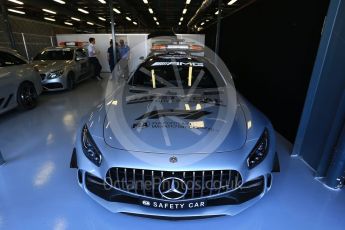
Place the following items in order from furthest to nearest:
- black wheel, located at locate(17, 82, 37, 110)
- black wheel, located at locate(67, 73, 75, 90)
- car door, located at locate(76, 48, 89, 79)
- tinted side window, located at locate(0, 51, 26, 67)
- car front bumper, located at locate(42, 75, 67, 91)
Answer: car door, located at locate(76, 48, 89, 79)
black wheel, located at locate(67, 73, 75, 90)
car front bumper, located at locate(42, 75, 67, 91)
black wheel, located at locate(17, 82, 37, 110)
tinted side window, located at locate(0, 51, 26, 67)

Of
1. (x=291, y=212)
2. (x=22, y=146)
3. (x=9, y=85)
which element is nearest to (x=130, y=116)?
(x=291, y=212)

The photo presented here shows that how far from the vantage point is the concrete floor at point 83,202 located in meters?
1.70

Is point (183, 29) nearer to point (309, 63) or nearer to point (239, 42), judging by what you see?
point (239, 42)

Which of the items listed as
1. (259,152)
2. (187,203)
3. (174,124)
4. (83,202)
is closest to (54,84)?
(83,202)

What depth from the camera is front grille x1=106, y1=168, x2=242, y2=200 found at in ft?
4.72

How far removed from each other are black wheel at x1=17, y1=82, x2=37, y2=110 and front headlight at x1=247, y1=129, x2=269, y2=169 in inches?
167

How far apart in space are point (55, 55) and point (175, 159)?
21.5ft

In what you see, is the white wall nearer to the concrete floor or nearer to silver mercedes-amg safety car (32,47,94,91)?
silver mercedes-amg safety car (32,47,94,91)

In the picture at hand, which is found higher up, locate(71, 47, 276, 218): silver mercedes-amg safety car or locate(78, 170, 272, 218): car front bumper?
locate(71, 47, 276, 218): silver mercedes-amg safety car

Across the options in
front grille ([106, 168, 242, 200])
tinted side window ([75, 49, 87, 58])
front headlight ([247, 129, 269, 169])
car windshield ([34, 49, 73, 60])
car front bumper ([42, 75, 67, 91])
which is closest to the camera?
front grille ([106, 168, 242, 200])

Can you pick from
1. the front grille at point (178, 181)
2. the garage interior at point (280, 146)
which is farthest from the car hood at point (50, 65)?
the front grille at point (178, 181)

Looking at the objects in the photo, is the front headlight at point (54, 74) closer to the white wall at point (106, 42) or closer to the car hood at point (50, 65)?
the car hood at point (50, 65)

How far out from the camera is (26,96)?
438 centimetres

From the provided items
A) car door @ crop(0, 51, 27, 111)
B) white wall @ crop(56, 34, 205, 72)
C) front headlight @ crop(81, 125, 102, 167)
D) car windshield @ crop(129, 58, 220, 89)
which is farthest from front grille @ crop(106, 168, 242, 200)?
white wall @ crop(56, 34, 205, 72)
